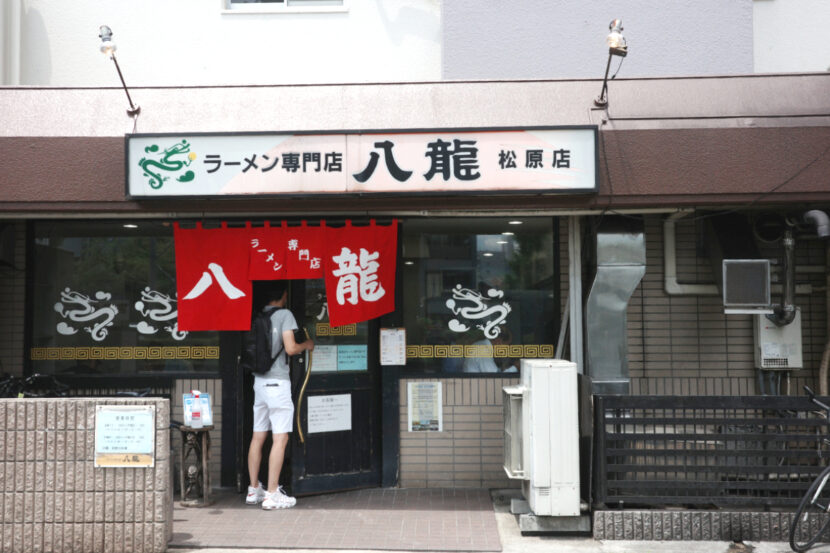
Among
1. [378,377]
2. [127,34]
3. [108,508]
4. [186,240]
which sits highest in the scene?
[127,34]

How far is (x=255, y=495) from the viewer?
292 inches

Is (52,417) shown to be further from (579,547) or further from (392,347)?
(579,547)

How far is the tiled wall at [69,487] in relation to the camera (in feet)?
18.8

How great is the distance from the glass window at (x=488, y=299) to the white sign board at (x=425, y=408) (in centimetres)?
25

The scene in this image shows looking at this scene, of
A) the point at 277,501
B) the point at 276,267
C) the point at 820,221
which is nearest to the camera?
the point at 820,221

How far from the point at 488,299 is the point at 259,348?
270cm

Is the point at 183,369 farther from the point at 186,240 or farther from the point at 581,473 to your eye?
the point at 581,473

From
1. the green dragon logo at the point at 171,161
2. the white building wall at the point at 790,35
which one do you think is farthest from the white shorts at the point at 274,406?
the white building wall at the point at 790,35

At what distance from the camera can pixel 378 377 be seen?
8164 millimetres

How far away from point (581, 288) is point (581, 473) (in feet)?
6.82

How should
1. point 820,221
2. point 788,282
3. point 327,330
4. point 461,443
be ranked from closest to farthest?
point 820,221 < point 788,282 < point 461,443 < point 327,330

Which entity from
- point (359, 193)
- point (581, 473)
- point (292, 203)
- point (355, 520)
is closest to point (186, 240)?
point (292, 203)

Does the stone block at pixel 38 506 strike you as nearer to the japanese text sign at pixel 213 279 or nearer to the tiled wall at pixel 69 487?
the tiled wall at pixel 69 487

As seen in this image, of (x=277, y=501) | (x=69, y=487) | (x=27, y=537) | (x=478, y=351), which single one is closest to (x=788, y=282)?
(x=478, y=351)
